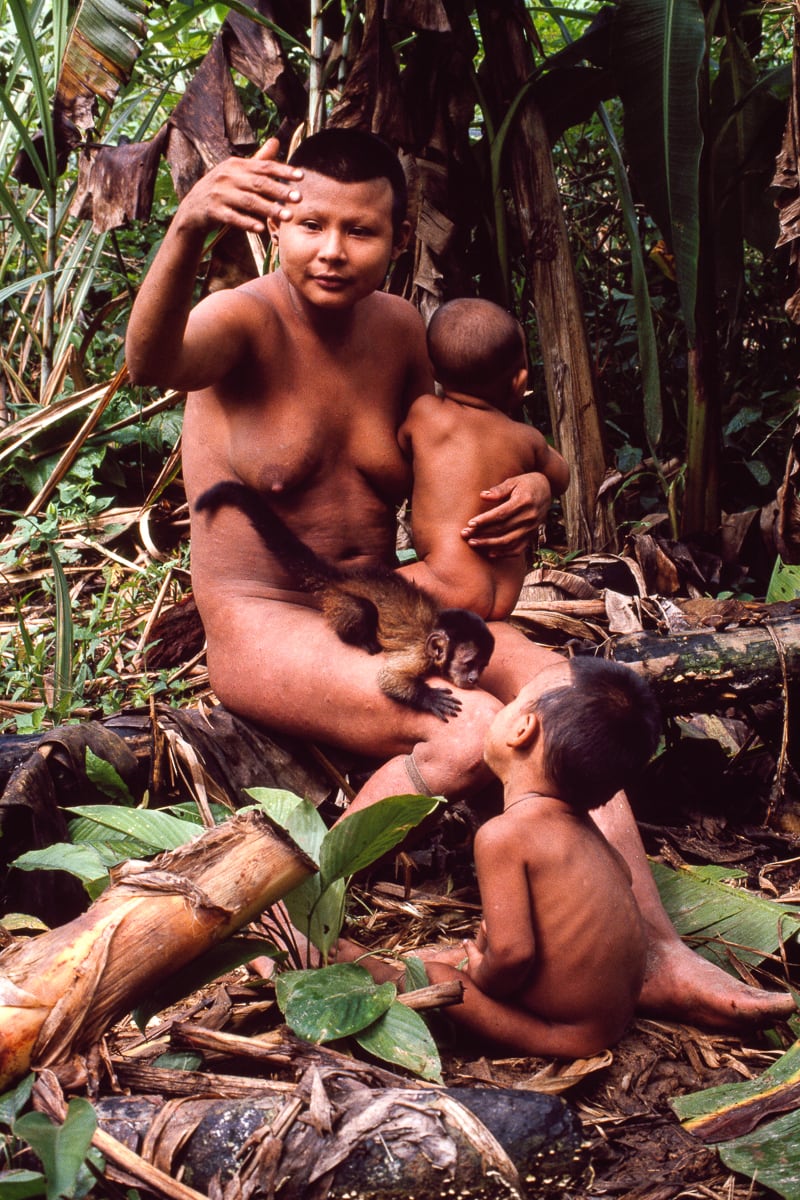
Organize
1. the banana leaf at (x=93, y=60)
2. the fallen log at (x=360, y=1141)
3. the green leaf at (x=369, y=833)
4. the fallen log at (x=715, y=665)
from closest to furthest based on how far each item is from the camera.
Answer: the fallen log at (x=360, y=1141), the green leaf at (x=369, y=833), the fallen log at (x=715, y=665), the banana leaf at (x=93, y=60)

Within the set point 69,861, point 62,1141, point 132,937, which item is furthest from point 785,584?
point 62,1141

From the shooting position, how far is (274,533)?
9.45 feet

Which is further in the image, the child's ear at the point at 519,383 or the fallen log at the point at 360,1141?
the child's ear at the point at 519,383

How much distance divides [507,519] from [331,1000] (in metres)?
1.32

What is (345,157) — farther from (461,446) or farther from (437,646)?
(437,646)

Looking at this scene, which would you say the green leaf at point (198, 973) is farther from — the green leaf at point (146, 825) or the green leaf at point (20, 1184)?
the green leaf at point (20, 1184)

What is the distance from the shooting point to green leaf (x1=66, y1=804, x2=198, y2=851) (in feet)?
7.48

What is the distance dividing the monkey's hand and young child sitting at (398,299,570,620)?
354mm

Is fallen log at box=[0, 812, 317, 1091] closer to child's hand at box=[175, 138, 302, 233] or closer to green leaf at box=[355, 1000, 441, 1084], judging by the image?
green leaf at box=[355, 1000, 441, 1084]

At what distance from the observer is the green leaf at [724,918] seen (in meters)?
2.58

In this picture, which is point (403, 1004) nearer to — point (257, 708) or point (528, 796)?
point (528, 796)

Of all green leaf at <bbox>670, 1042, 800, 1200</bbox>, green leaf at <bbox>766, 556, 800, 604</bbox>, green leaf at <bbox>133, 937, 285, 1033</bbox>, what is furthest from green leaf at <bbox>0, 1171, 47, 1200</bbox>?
green leaf at <bbox>766, 556, 800, 604</bbox>

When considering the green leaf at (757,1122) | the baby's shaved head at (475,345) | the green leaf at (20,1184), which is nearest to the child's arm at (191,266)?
the baby's shaved head at (475,345)

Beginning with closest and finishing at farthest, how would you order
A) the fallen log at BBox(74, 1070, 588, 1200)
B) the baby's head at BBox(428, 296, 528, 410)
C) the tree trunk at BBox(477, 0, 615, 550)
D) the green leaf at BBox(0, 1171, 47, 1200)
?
the green leaf at BBox(0, 1171, 47, 1200)
the fallen log at BBox(74, 1070, 588, 1200)
the baby's head at BBox(428, 296, 528, 410)
the tree trunk at BBox(477, 0, 615, 550)
